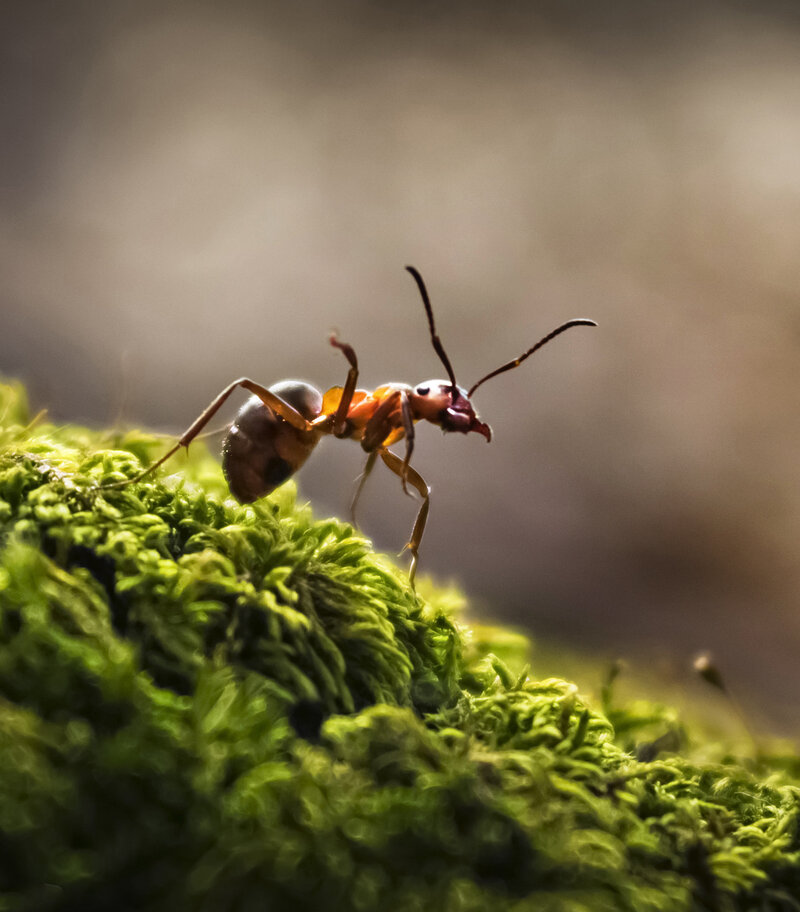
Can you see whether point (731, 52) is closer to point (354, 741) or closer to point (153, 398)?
point (153, 398)

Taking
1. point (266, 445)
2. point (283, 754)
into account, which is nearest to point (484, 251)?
point (266, 445)

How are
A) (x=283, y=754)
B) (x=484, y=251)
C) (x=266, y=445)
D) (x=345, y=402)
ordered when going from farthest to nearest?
(x=484, y=251)
(x=345, y=402)
(x=266, y=445)
(x=283, y=754)

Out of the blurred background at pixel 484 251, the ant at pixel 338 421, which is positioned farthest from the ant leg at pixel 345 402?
the blurred background at pixel 484 251

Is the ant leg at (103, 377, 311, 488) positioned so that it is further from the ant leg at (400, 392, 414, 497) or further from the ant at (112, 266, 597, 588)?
the ant leg at (400, 392, 414, 497)

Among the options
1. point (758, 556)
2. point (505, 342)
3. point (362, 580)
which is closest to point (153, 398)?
point (505, 342)

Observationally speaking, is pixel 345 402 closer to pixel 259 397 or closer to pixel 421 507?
pixel 259 397

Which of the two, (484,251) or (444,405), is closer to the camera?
(444,405)

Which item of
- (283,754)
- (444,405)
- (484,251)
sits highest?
(484,251)

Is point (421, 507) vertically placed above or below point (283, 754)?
above
